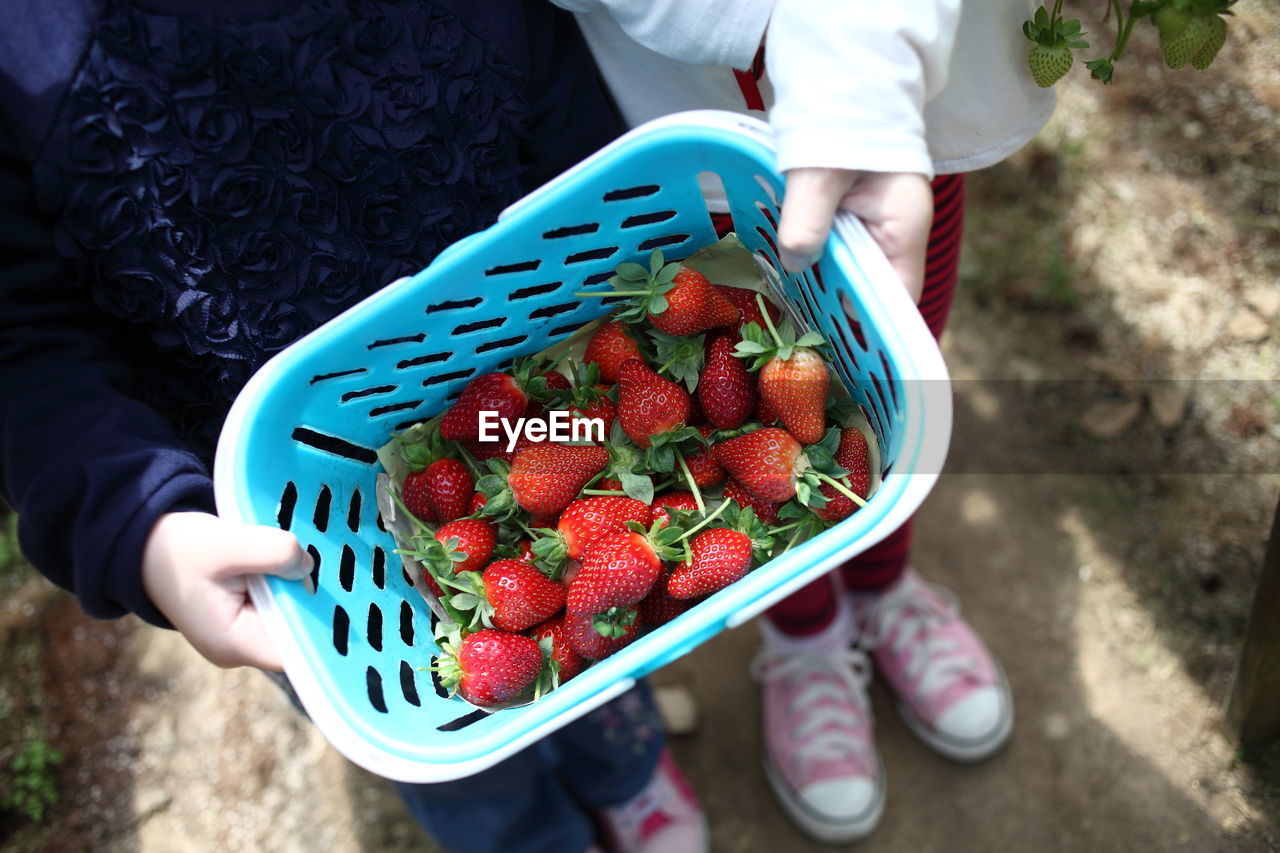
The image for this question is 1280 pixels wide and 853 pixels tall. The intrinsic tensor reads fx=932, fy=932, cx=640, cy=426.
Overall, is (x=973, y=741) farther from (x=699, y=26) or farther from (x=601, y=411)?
(x=699, y=26)

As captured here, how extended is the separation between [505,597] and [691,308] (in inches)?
11.9

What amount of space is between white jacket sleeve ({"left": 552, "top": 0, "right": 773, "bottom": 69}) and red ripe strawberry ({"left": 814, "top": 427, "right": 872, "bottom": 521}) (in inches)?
12.6

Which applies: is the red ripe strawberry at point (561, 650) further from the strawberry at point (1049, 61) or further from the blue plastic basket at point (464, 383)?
the strawberry at point (1049, 61)

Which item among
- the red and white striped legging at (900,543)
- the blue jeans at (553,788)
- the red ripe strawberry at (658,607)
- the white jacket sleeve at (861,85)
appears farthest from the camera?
the blue jeans at (553,788)

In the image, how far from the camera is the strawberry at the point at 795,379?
789 mm

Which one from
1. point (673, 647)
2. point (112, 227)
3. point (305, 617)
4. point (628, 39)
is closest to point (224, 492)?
point (305, 617)

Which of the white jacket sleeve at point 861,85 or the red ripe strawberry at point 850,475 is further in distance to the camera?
the red ripe strawberry at point 850,475

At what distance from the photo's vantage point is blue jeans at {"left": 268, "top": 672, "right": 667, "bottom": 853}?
107cm

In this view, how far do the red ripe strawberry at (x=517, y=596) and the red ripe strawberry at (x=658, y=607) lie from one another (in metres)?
0.08

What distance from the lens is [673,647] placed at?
2.06ft

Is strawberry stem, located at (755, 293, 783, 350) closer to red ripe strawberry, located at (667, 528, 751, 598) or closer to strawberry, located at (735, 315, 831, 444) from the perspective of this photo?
strawberry, located at (735, 315, 831, 444)

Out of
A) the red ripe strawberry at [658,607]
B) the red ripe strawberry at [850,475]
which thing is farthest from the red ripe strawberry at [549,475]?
the red ripe strawberry at [850,475]

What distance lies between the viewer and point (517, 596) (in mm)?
813

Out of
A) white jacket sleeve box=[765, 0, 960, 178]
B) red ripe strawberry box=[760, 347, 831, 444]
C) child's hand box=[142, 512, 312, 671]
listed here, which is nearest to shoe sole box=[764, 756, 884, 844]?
red ripe strawberry box=[760, 347, 831, 444]
